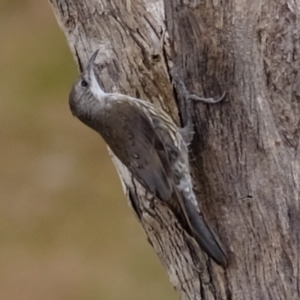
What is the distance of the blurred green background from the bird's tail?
2.13 meters

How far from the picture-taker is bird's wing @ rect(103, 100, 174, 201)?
6.87 ft

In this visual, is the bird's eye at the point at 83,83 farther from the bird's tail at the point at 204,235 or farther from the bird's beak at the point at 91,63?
the bird's tail at the point at 204,235

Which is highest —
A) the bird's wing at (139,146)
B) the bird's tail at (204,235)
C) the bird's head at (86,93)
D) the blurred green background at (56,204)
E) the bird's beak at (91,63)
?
the bird's beak at (91,63)

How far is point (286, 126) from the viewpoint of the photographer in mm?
1973

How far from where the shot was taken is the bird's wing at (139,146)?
209 cm

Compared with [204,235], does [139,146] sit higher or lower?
higher

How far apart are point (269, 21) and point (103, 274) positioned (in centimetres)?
273

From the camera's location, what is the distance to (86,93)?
235cm

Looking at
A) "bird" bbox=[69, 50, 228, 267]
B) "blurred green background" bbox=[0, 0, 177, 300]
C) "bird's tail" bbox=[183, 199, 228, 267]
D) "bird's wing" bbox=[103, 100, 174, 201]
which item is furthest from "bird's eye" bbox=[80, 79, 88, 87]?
"blurred green background" bbox=[0, 0, 177, 300]

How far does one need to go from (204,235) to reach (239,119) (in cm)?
37

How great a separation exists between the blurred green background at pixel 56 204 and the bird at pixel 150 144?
204cm

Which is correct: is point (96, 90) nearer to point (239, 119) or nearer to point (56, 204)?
point (239, 119)

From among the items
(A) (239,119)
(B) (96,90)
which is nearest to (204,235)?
(A) (239,119)

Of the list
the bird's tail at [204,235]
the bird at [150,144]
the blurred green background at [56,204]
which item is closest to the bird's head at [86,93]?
the bird at [150,144]
